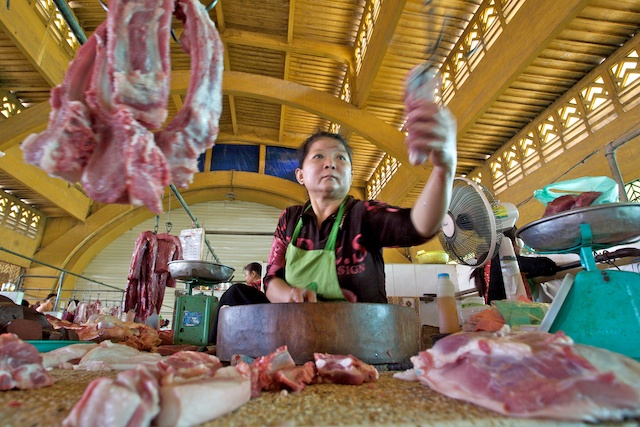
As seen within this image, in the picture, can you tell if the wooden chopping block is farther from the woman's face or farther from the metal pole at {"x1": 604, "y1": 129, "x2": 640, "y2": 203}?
the metal pole at {"x1": 604, "y1": 129, "x2": 640, "y2": 203}

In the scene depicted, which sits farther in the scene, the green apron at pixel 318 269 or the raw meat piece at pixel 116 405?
the green apron at pixel 318 269

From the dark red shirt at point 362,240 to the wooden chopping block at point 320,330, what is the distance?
460 mm

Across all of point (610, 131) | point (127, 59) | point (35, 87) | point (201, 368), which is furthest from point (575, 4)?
point (35, 87)

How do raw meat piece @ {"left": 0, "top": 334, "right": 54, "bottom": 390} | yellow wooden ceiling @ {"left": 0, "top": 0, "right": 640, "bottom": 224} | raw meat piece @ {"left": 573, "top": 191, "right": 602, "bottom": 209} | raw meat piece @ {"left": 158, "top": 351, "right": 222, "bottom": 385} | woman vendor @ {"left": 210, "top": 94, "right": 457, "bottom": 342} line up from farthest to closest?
yellow wooden ceiling @ {"left": 0, "top": 0, "right": 640, "bottom": 224}
raw meat piece @ {"left": 573, "top": 191, "right": 602, "bottom": 209}
woman vendor @ {"left": 210, "top": 94, "right": 457, "bottom": 342}
raw meat piece @ {"left": 0, "top": 334, "right": 54, "bottom": 390}
raw meat piece @ {"left": 158, "top": 351, "right": 222, "bottom": 385}

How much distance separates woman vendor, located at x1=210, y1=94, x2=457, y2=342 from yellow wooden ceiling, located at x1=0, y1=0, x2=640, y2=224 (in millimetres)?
3244

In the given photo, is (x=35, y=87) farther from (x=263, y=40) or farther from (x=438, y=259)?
(x=438, y=259)

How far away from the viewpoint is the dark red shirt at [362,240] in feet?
6.70

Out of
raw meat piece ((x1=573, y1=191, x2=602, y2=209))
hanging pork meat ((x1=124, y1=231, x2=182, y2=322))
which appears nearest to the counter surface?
raw meat piece ((x1=573, y1=191, x2=602, y2=209))

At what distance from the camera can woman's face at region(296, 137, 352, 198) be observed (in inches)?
88.5

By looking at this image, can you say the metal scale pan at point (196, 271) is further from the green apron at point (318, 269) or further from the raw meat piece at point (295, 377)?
the raw meat piece at point (295, 377)

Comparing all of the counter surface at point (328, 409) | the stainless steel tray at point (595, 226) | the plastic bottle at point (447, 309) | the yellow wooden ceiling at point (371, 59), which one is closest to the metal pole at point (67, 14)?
the counter surface at point (328, 409)

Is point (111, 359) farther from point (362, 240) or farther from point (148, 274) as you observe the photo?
point (148, 274)

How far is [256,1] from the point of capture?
26.5 feet

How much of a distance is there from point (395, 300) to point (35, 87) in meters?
9.25
